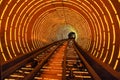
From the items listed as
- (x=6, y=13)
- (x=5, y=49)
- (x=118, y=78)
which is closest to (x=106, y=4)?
(x=6, y=13)

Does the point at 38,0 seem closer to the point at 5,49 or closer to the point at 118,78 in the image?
the point at 5,49

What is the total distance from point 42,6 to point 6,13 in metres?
6.55

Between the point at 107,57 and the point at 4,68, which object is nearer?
the point at 4,68

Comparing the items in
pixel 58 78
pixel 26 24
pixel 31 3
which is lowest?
pixel 58 78

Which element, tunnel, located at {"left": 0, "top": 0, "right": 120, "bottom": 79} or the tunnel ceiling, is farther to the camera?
the tunnel ceiling

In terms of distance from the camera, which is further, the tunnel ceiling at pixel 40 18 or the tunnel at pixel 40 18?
the tunnel ceiling at pixel 40 18

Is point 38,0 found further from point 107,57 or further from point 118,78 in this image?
point 118,78

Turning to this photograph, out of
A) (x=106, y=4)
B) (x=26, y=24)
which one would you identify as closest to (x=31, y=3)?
(x=26, y=24)

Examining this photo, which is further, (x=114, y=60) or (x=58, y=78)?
(x=114, y=60)

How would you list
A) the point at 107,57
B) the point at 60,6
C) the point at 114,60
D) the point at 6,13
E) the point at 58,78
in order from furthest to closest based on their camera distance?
the point at 60,6, the point at 6,13, the point at 107,57, the point at 114,60, the point at 58,78

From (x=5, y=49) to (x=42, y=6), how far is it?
252 inches

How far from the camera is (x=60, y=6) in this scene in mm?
21391

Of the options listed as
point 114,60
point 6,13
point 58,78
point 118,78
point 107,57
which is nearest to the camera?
point 118,78

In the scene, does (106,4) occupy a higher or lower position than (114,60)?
higher
